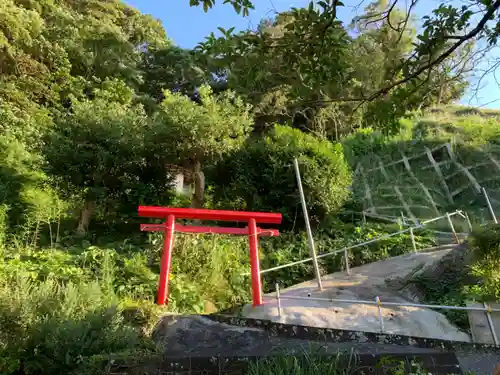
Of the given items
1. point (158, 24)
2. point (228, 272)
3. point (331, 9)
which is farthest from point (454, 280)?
point (158, 24)

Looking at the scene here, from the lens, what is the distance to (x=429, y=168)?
1352 centimetres

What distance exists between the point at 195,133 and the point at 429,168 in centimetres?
849

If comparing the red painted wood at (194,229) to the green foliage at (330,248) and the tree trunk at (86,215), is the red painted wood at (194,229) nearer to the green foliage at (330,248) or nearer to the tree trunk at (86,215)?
the green foliage at (330,248)

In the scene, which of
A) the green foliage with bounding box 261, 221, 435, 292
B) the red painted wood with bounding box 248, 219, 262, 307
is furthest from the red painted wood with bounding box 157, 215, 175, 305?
the green foliage with bounding box 261, 221, 435, 292

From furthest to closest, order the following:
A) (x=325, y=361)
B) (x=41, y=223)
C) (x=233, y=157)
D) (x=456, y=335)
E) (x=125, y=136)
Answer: (x=233, y=157) → (x=125, y=136) → (x=41, y=223) → (x=456, y=335) → (x=325, y=361)

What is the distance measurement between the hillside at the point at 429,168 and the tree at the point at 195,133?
15.3 ft

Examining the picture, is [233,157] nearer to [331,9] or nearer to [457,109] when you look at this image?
[331,9]

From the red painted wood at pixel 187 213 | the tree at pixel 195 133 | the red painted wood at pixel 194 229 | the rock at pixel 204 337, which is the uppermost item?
the tree at pixel 195 133

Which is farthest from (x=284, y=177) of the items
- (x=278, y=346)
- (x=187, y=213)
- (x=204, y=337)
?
(x=278, y=346)

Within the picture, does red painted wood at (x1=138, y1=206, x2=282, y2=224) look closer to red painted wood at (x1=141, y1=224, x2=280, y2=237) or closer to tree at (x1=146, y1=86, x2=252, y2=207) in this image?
red painted wood at (x1=141, y1=224, x2=280, y2=237)

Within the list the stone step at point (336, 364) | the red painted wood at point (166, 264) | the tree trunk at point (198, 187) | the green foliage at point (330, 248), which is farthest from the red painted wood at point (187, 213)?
the tree trunk at point (198, 187)

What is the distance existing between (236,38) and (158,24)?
19.2 metres

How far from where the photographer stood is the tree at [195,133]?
8953 millimetres

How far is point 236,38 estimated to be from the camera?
297 centimetres
